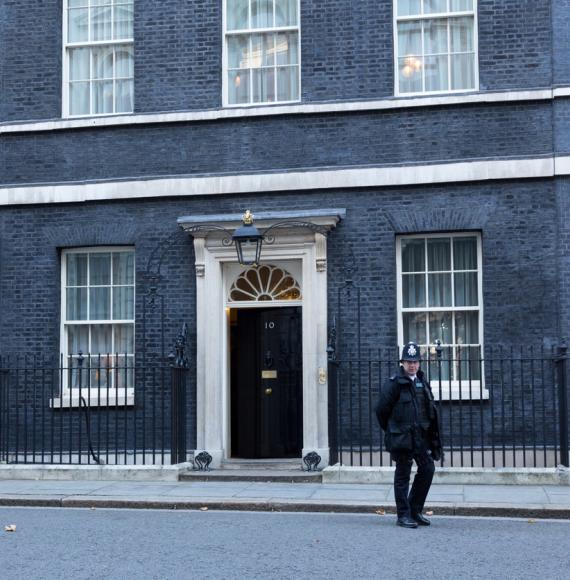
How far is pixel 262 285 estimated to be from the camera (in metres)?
14.8

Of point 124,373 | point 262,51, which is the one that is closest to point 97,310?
point 124,373

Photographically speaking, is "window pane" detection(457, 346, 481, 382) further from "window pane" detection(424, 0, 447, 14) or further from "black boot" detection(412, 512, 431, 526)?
"window pane" detection(424, 0, 447, 14)

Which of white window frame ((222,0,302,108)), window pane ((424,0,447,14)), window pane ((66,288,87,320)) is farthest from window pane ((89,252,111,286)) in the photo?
window pane ((424,0,447,14))

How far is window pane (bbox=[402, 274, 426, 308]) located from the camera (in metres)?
14.3

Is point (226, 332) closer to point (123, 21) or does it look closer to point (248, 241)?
point (248, 241)

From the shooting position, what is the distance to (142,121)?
14.8m

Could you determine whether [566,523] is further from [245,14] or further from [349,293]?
[245,14]

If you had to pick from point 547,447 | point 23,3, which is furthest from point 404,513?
point 23,3

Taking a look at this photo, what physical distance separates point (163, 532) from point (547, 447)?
599 centimetres

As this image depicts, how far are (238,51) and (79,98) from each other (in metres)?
2.40

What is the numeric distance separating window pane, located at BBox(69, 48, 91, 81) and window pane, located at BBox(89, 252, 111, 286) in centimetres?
260

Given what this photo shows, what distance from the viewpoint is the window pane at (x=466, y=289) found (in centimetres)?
1415

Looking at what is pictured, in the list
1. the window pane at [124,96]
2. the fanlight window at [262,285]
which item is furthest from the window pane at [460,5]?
the window pane at [124,96]

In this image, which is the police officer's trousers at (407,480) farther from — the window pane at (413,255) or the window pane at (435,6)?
the window pane at (435,6)
